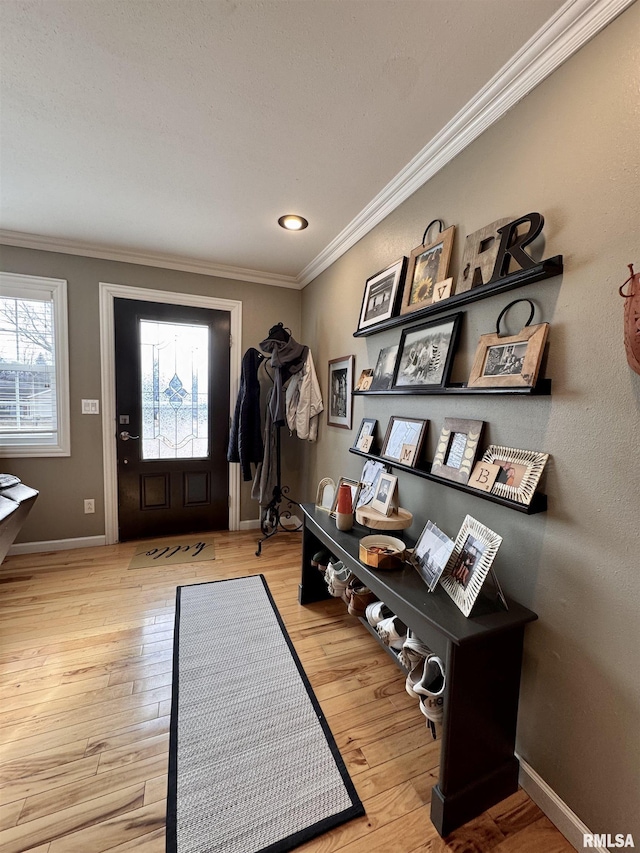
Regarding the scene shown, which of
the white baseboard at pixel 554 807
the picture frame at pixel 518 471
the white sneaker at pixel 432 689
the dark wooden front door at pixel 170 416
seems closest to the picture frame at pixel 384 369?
the picture frame at pixel 518 471

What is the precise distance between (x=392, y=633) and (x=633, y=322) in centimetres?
137

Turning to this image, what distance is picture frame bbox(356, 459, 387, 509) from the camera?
6.11 ft

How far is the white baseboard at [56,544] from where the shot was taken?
2.74 metres

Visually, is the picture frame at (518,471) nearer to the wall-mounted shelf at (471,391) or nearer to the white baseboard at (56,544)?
the wall-mounted shelf at (471,391)

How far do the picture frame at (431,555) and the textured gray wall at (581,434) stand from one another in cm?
21

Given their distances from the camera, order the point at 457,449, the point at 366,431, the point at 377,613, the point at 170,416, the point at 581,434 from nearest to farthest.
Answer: the point at 581,434 < the point at 457,449 < the point at 377,613 < the point at 366,431 < the point at 170,416

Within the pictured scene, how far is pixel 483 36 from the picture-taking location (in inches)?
44.1

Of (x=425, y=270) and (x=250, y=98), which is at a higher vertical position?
(x=250, y=98)

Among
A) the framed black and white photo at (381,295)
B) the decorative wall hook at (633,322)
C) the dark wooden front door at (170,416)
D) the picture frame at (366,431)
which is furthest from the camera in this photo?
the dark wooden front door at (170,416)

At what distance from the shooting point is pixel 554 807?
1.07 meters

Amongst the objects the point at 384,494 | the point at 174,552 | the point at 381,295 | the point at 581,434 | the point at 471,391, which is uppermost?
the point at 381,295

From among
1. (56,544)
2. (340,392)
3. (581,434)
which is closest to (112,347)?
(56,544)

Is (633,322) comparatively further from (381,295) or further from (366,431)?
(366,431)

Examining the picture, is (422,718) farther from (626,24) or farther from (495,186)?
(626,24)
